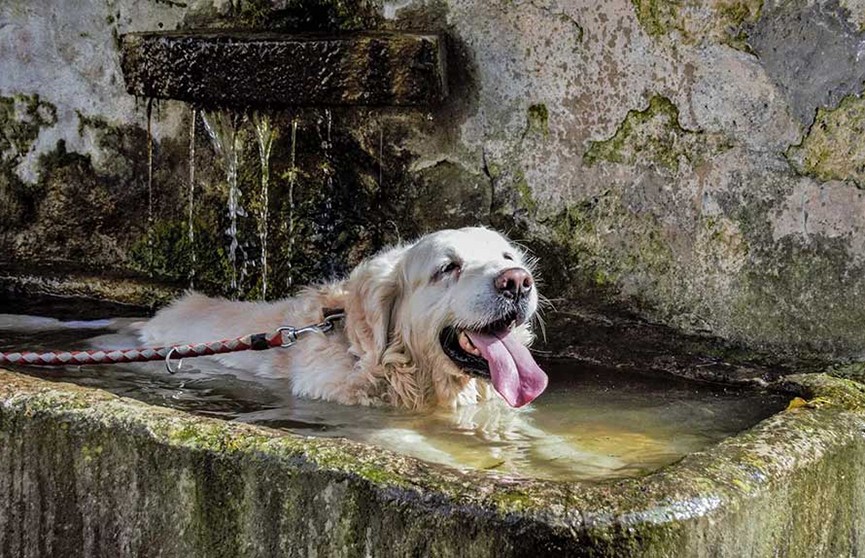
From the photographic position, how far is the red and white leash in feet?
14.6

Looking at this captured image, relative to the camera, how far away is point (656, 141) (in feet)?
16.8

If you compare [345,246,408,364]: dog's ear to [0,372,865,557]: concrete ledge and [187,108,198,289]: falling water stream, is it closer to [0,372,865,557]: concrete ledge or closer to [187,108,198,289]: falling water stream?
[0,372,865,557]: concrete ledge

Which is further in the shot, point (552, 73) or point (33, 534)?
point (552, 73)

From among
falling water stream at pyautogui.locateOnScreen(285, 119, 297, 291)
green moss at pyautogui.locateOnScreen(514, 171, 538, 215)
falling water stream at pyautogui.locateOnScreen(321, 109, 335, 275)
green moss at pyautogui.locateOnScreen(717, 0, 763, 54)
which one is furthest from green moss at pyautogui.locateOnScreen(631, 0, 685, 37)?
falling water stream at pyautogui.locateOnScreen(285, 119, 297, 291)

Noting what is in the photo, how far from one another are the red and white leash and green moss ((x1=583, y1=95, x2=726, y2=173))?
1.41 meters

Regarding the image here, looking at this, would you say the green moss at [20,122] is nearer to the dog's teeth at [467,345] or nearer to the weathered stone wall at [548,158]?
the weathered stone wall at [548,158]

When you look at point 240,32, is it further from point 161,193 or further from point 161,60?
point 161,193

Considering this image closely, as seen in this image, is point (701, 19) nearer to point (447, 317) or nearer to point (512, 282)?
point (512, 282)

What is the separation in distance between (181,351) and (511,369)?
4.18 ft

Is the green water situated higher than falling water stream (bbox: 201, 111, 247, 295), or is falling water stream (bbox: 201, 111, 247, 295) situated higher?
falling water stream (bbox: 201, 111, 247, 295)

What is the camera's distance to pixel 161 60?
17.8 ft

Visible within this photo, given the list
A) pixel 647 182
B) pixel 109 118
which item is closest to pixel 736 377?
pixel 647 182

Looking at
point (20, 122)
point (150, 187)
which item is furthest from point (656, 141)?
point (20, 122)

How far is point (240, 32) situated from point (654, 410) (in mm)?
2616
